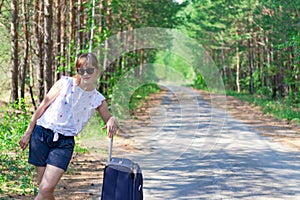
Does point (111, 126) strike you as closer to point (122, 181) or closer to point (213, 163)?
point (122, 181)

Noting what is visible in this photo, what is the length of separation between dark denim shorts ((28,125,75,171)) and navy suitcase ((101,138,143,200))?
0.44m

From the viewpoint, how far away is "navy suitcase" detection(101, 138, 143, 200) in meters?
4.64

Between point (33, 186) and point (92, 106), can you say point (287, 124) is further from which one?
point (92, 106)

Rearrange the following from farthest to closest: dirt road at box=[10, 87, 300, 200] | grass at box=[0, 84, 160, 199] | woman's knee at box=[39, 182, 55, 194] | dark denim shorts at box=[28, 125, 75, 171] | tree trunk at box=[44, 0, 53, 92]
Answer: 1. tree trunk at box=[44, 0, 53, 92]
2. dirt road at box=[10, 87, 300, 200]
3. grass at box=[0, 84, 160, 199]
4. dark denim shorts at box=[28, 125, 75, 171]
5. woman's knee at box=[39, 182, 55, 194]

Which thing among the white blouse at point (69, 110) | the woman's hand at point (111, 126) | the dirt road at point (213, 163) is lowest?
the dirt road at point (213, 163)

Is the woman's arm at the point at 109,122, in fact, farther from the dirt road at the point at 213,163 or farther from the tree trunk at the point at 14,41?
the tree trunk at the point at 14,41

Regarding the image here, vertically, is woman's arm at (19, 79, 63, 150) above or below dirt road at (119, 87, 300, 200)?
above

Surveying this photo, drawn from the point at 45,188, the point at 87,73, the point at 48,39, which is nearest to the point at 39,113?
the point at 87,73

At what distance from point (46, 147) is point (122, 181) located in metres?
0.79

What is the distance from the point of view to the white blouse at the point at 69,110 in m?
4.62

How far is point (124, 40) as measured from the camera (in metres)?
30.0

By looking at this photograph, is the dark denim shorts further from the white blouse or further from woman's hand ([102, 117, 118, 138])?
woman's hand ([102, 117, 118, 138])

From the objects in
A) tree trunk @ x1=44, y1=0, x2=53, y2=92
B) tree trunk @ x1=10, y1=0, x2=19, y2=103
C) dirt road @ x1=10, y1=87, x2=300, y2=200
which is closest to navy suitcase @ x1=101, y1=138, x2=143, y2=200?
dirt road @ x1=10, y1=87, x2=300, y2=200

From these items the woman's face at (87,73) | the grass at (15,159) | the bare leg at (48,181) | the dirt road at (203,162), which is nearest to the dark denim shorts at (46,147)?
the bare leg at (48,181)
